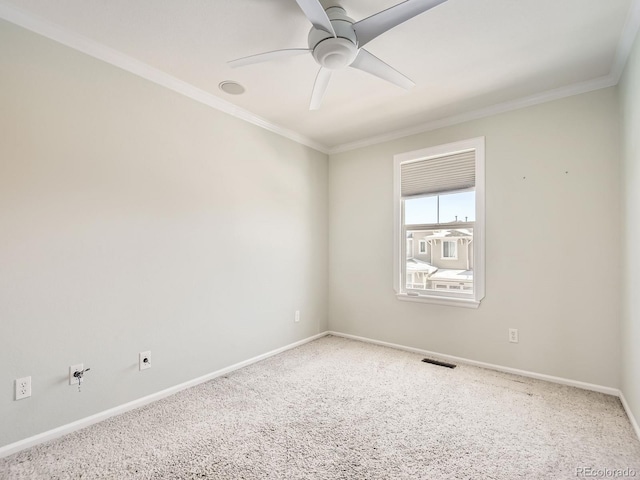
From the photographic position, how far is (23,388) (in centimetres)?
182

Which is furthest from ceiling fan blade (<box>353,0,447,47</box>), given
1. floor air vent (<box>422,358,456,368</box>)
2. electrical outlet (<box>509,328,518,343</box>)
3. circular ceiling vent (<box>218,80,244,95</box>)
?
floor air vent (<box>422,358,456,368</box>)

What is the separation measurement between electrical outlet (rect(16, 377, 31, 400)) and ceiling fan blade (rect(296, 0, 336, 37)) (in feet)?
8.34

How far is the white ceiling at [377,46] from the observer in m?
1.78

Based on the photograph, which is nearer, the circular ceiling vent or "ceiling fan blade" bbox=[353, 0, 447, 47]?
"ceiling fan blade" bbox=[353, 0, 447, 47]

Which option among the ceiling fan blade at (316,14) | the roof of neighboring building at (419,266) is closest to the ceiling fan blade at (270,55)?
the ceiling fan blade at (316,14)

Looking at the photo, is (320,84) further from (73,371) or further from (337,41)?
(73,371)

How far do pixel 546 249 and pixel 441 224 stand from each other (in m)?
0.97

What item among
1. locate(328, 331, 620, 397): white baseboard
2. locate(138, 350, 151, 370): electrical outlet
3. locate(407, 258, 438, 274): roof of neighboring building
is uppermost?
locate(407, 258, 438, 274): roof of neighboring building

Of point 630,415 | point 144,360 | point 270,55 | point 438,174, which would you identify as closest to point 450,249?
point 438,174

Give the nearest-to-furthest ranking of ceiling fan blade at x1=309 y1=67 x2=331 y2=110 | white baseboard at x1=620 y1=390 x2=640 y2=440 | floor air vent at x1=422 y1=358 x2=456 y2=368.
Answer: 1. white baseboard at x1=620 y1=390 x2=640 y2=440
2. ceiling fan blade at x1=309 y1=67 x2=331 y2=110
3. floor air vent at x1=422 y1=358 x2=456 y2=368

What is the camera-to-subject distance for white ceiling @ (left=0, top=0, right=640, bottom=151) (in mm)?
1781

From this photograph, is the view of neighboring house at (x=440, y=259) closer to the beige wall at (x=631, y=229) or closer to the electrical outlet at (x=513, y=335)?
the electrical outlet at (x=513, y=335)

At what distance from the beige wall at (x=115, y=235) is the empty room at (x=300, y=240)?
0.01 m

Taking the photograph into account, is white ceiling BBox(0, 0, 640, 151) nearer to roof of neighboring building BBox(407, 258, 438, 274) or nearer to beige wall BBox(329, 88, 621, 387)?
beige wall BBox(329, 88, 621, 387)
